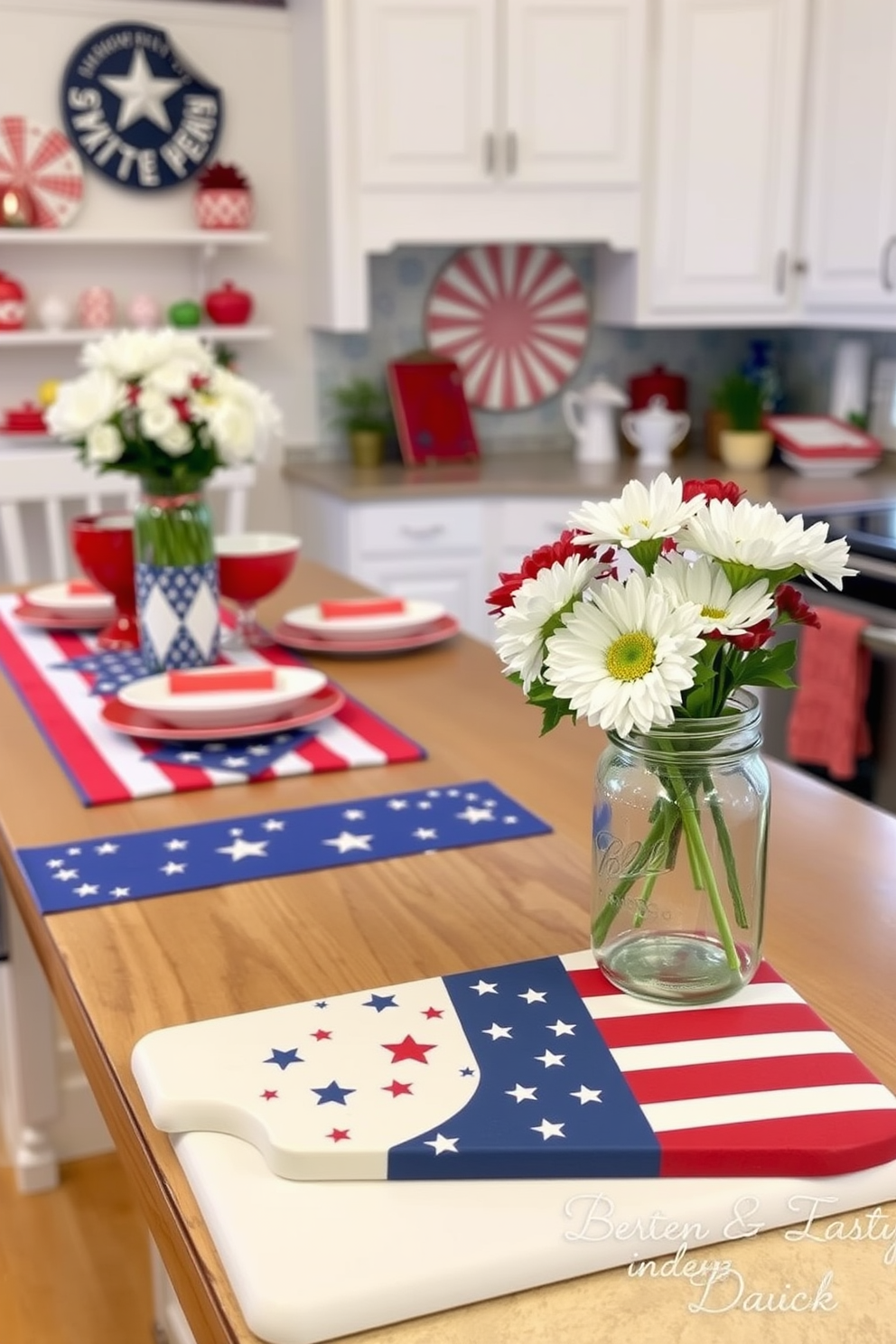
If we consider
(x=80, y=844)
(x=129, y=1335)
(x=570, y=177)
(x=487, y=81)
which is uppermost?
(x=487, y=81)

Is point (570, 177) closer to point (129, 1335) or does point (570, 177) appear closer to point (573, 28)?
point (573, 28)

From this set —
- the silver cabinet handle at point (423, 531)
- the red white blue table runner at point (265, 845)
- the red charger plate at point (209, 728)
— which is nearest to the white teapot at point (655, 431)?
the silver cabinet handle at point (423, 531)

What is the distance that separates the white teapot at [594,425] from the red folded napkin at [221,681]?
2369 mm

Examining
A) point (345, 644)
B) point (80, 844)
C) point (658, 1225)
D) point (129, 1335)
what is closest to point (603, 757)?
point (658, 1225)

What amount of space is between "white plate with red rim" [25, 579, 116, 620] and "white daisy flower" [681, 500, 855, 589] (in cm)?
129

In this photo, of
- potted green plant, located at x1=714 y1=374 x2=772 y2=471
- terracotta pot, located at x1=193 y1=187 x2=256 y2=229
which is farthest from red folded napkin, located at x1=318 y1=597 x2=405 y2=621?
potted green plant, located at x1=714 y1=374 x2=772 y2=471

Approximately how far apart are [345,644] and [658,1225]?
123 cm

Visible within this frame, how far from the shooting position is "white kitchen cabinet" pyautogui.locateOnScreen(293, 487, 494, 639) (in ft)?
11.0

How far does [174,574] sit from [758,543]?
3.38ft

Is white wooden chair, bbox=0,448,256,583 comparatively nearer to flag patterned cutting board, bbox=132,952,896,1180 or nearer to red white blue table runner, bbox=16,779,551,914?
red white blue table runner, bbox=16,779,551,914

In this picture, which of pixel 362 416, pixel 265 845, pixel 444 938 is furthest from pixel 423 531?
pixel 444 938

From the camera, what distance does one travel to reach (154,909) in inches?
43.0

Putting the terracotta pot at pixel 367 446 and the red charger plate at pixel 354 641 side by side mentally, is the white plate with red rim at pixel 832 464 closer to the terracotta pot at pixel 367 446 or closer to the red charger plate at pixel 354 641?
the terracotta pot at pixel 367 446

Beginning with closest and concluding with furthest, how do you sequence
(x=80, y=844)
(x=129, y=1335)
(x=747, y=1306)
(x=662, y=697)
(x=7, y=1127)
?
1. (x=747, y=1306)
2. (x=662, y=697)
3. (x=80, y=844)
4. (x=129, y=1335)
5. (x=7, y=1127)
